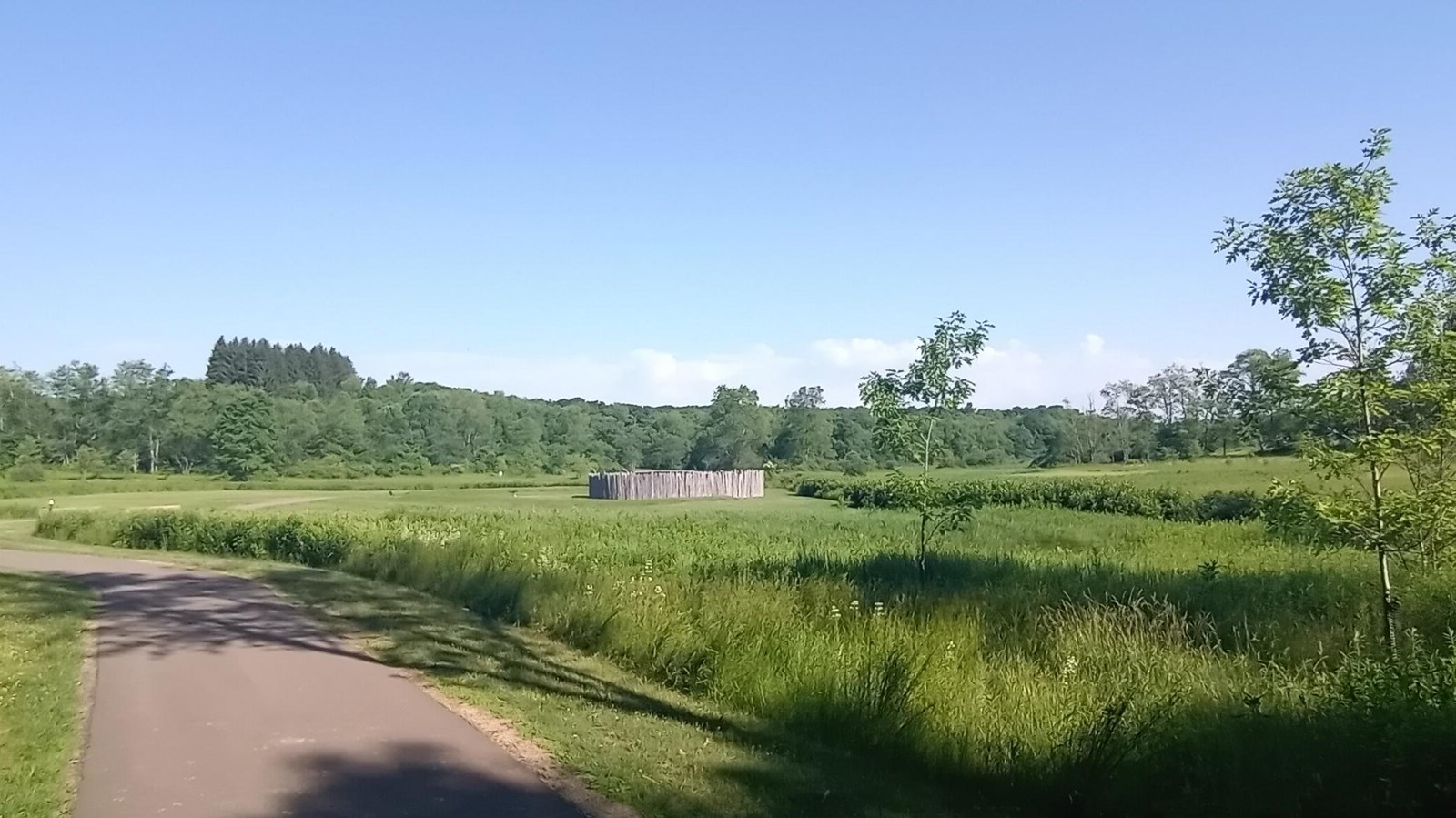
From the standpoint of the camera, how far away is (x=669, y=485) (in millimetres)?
74312

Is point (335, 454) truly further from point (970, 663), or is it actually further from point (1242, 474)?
point (970, 663)

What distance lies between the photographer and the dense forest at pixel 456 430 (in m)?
91.1

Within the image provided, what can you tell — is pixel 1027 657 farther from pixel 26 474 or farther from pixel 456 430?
pixel 456 430

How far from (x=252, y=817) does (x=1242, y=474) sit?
185 ft

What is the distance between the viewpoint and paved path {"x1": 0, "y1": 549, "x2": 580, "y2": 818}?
22.0 ft

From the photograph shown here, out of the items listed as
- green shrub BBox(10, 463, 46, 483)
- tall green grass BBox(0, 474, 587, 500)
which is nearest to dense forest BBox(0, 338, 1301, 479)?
green shrub BBox(10, 463, 46, 483)

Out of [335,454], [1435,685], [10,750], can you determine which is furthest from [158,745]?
[335,454]

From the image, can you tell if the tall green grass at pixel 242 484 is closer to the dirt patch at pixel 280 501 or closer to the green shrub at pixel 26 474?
the green shrub at pixel 26 474

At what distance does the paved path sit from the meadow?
1582 mm

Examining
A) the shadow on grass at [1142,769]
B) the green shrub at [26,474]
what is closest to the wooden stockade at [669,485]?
the green shrub at [26,474]

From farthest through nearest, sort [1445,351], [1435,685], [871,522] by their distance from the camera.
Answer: [871,522] < [1445,351] < [1435,685]

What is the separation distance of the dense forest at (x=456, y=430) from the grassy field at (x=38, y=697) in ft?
172

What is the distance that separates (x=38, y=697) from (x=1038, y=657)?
9762 millimetres

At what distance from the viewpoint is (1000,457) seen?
320 ft
